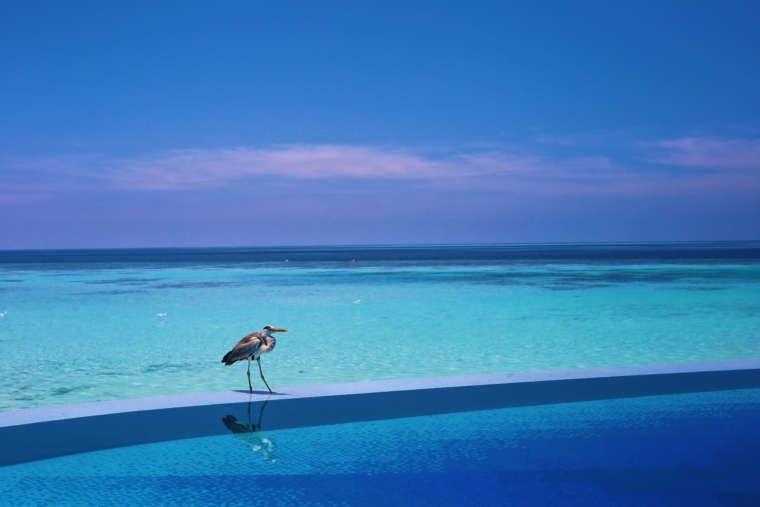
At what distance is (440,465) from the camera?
4797mm

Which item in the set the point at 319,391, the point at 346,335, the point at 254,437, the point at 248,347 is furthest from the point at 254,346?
the point at 346,335

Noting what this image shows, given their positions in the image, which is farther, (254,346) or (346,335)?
(346,335)

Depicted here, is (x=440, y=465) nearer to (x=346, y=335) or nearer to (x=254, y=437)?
(x=254, y=437)

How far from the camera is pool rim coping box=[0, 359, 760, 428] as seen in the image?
5.88 m

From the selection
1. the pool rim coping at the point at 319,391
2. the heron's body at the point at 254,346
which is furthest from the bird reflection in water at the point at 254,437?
the heron's body at the point at 254,346

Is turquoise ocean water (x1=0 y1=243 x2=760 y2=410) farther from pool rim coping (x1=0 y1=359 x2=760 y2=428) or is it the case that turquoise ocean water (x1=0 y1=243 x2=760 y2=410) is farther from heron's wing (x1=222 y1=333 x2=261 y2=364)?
heron's wing (x1=222 y1=333 x2=261 y2=364)

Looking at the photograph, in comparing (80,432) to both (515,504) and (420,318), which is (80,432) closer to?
(515,504)

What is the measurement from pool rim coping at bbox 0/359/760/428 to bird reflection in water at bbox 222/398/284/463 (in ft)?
2.06

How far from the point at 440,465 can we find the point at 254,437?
156cm

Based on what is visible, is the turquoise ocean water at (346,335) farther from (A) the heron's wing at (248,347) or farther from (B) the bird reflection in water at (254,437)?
(B) the bird reflection in water at (254,437)

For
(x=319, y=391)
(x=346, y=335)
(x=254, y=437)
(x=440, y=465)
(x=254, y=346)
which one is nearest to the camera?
(x=440, y=465)

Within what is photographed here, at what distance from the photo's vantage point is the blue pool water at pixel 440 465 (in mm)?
4273

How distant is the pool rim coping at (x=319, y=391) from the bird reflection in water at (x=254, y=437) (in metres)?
0.63

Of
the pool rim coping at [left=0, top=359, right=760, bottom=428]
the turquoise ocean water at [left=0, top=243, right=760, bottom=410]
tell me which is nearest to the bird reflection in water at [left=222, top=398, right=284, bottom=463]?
the pool rim coping at [left=0, top=359, right=760, bottom=428]
